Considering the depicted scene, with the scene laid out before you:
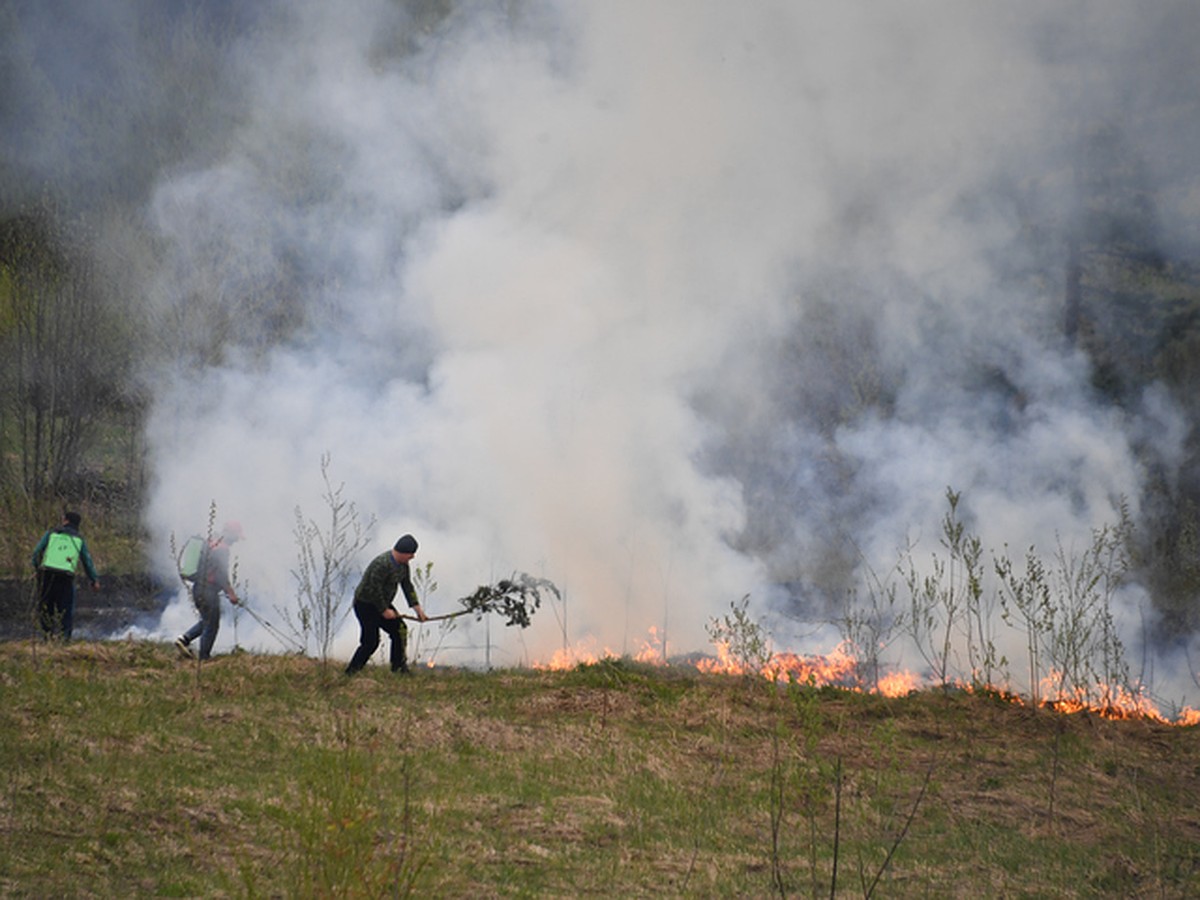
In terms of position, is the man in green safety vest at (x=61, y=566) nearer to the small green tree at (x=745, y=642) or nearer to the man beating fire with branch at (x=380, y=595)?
the man beating fire with branch at (x=380, y=595)

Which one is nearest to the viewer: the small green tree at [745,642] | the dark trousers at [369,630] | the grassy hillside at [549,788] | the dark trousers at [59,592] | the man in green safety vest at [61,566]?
the grassy hillside at [549,788]

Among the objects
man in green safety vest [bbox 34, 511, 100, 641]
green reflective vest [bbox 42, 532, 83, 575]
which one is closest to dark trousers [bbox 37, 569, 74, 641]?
man in green safety vest [bbox 34, 511, 100, 641]

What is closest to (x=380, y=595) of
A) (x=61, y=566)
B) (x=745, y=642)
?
(x=61, y=566)

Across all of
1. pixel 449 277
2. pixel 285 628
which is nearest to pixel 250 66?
pixel 449 277

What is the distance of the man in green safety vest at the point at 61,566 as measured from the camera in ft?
36.5

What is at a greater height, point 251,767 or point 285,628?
point 285,628

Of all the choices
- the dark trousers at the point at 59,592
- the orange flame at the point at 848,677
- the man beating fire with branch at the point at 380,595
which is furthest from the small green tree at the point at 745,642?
the dark trousers at the point at 59,592

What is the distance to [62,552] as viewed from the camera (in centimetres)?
1123

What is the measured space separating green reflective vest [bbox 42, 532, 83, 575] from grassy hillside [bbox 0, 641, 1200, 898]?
141cm

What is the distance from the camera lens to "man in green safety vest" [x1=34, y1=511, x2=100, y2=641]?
1113 centimetres

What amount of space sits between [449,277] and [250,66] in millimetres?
10376

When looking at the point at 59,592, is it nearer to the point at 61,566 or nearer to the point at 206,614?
the point at 61,566

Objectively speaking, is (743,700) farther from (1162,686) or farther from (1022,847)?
(1162,686)

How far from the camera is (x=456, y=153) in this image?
23.0 m
